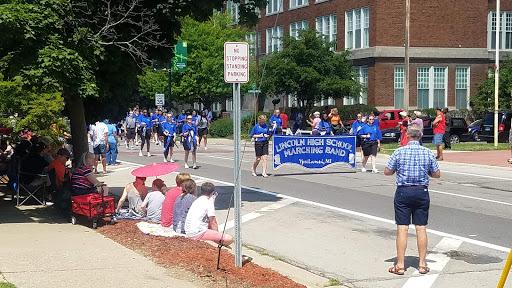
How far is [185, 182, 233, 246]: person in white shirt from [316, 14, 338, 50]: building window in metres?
42.1

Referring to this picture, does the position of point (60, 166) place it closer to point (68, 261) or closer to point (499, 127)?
point (68, 261)

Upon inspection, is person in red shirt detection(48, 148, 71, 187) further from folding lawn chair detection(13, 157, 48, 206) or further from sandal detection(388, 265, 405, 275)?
sandal detection(388, 265, 405, 275)

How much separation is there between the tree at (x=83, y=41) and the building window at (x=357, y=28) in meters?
35.6

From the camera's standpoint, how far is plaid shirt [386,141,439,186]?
840 cm

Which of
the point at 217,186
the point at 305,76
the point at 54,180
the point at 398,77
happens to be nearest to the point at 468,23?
the point at 398,77

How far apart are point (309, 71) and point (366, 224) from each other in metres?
30.9

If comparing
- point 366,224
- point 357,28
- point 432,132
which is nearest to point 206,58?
point 357,28

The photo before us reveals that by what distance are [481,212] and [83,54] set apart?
24.9 feet

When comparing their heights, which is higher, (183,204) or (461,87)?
(461,87)

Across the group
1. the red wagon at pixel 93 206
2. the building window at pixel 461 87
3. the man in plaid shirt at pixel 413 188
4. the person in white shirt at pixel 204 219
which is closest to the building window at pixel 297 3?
the building window at pixel 461 87

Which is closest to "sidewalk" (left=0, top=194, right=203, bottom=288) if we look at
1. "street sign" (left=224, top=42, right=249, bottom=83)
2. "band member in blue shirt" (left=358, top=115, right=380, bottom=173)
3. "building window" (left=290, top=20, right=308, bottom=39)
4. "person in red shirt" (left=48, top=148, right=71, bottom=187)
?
"person in red shirt" (left=48, top=148, right=71, bottom=187)

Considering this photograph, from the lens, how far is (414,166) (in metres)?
8.41

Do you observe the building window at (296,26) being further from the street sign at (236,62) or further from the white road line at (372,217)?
the street sign at (236,62)

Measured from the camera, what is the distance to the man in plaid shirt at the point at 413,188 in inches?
331
